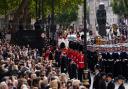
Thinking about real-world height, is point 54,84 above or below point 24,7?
below

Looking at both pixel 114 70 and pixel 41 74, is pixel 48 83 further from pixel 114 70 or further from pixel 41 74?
pixel 114 70

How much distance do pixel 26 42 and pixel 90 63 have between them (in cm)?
1107

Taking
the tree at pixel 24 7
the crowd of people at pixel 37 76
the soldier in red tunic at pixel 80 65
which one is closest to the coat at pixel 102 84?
the crowd of people at pixel 37 76

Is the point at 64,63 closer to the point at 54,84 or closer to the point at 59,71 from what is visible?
the point at 59,71

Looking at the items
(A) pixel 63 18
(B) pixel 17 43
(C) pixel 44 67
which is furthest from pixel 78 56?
(A) pixel 63 18

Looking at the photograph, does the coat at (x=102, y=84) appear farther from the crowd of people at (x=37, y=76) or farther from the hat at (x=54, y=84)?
the hat at (x=54, y=84)

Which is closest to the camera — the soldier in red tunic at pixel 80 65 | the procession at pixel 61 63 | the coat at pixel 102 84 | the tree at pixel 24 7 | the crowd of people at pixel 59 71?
the crowd of people at pixel 59 71

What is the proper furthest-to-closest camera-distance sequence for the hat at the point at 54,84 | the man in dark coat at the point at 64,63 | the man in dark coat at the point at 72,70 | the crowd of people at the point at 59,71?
the man in dark coat at the point at 64,63, the man in dark coat at the point at 72,70, the crowd of people at the point at 59,71, the hat at the point at 54,84

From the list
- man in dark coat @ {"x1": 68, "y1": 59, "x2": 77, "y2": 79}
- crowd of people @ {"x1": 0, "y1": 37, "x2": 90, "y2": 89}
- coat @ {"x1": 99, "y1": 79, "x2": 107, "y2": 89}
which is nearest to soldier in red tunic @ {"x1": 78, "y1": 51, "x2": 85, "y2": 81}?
crowd of people @ {"x1": 0, "y1": 37, "x2": 90, "y2": 89}

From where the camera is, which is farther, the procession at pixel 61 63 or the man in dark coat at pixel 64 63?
the man in dark coat at pixel 64 63

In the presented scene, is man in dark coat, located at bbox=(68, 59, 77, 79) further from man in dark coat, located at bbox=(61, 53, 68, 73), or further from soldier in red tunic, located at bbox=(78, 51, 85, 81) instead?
man in dark coat, located at bbox=(61, 53, 68, 73)

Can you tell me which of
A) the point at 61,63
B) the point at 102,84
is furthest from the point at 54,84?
the point at 61,63

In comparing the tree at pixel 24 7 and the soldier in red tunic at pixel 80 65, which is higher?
the tree at pixel 24 7

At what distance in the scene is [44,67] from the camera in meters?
26.0
